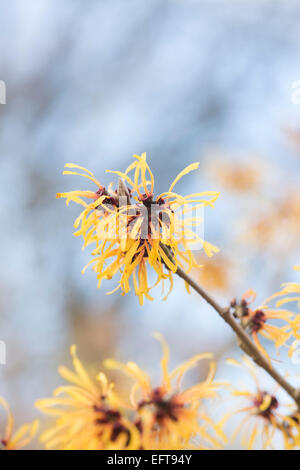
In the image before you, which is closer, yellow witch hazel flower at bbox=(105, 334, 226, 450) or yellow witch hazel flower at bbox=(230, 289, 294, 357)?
A: yellow witch hazel flower at bbox=(105, 334, 226, 450)

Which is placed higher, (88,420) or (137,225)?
(137,225)

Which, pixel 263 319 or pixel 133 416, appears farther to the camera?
pixel 263 319

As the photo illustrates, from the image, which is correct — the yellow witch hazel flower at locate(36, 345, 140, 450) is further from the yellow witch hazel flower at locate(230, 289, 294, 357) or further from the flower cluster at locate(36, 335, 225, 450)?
the yellow witch hazel flower at locate(230, 289, 294, 357)

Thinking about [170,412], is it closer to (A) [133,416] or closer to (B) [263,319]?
(A) [133,416]

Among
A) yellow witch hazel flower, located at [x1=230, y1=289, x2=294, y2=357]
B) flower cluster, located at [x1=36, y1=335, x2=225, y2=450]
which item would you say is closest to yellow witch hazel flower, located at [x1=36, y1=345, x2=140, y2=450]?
flower cluster, located at [x1=36, y1=335, x2=225, y2=450]

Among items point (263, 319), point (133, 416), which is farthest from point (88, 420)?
point (263, 319)

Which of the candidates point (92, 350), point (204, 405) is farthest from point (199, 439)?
point (92, 350)

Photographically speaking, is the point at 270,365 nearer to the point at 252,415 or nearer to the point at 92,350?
the point at 252,415
